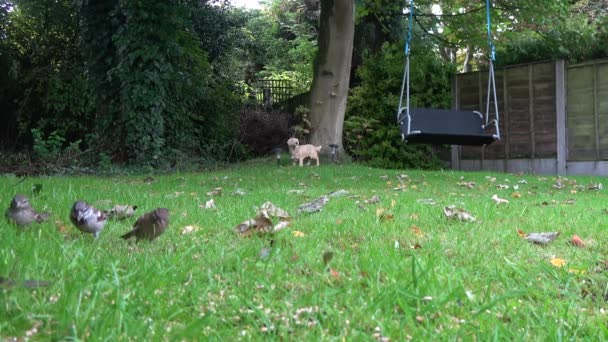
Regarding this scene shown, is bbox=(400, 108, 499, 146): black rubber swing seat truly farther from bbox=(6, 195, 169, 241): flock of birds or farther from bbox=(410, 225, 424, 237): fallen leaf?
bbox=(6, 195, 169, 241): flock of birds

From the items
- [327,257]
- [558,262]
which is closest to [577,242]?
[558,262]

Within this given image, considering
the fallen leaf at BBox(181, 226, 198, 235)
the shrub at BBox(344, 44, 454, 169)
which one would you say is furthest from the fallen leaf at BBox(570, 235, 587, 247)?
the shrub at BBox(344, 44, 454, 169)

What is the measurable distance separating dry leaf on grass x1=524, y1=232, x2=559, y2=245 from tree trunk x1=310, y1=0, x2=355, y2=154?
27.1 feet

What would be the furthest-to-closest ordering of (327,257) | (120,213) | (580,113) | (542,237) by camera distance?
(580,113), (120,213), (542,237), (327,257)

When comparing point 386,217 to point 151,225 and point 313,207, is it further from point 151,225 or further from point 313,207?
point 151,225

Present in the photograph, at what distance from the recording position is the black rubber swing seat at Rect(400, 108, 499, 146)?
7.18 m

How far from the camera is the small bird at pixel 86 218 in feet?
7.52

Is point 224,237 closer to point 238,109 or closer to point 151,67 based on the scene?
point 151,67

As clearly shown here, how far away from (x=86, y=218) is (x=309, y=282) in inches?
40.4

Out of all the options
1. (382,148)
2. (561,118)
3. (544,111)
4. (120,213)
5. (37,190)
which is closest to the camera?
(120,213)

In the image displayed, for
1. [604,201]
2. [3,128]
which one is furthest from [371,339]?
[3,128]

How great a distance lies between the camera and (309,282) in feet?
6.39

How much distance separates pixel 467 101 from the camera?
486 inches

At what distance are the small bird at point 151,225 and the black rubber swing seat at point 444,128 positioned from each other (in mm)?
5148
